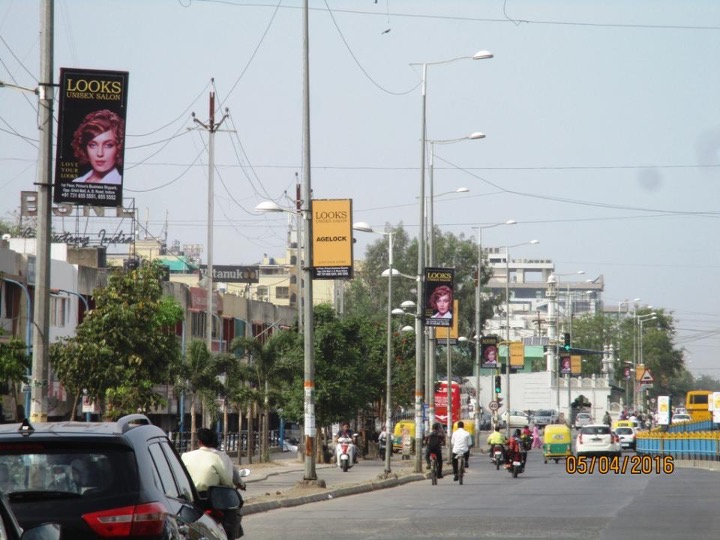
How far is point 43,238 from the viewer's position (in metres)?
18.7

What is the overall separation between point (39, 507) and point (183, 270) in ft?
338

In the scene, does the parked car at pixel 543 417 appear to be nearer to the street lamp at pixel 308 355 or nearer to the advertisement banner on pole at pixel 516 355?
the advertisement banner on pole at pixel 516 355

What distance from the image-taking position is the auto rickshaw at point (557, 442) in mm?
58719

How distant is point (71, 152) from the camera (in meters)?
19.0

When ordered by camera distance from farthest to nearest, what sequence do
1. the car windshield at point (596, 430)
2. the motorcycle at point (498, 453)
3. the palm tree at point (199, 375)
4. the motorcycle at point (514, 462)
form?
the car windshield at point (596, 430) < the motorcycle at point (498, 453) < the palm tree at point (199, 375) < the motorcycle at point (514, 462)

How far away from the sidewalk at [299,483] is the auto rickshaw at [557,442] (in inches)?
292

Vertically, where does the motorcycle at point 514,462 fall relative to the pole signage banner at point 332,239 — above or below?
below

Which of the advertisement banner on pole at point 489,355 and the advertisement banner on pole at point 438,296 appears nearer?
the advertisement banner on pole at point 438,296

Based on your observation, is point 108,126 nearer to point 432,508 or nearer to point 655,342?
point 432,508

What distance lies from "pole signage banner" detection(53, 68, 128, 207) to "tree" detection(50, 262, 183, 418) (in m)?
19.0

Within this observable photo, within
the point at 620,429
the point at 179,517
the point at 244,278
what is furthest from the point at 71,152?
the point at 244,278

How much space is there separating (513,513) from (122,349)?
18148 mm

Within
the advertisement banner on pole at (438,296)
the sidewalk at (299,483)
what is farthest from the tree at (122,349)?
the advertisement banner on pole at (438,296)
